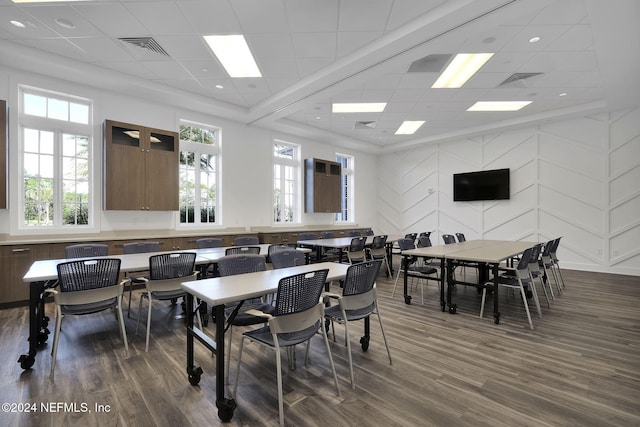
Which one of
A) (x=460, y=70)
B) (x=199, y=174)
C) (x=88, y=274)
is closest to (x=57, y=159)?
(x=199, y=174)

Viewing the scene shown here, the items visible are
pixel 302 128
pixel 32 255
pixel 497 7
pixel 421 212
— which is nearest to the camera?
pixel 497 7

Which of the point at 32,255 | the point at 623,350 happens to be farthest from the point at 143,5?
the point at 623,350

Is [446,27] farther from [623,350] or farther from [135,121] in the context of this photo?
[135,121]

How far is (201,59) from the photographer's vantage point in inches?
184

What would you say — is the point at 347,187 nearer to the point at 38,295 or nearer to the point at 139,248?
the point at 139,248

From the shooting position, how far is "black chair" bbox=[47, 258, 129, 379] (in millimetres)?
2592

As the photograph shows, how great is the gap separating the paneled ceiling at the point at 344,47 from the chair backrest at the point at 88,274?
304 centimetres

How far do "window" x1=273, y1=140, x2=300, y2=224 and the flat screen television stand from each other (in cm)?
508

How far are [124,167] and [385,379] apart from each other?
5740 millimetres

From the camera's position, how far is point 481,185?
873cm

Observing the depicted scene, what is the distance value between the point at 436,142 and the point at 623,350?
301 inches

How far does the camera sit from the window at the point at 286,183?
858 centimetres

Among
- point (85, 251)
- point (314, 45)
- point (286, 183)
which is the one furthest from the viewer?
point (286, 183)

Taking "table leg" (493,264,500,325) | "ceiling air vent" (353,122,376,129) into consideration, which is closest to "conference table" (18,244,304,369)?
"table leg" (493,264,500,325)
